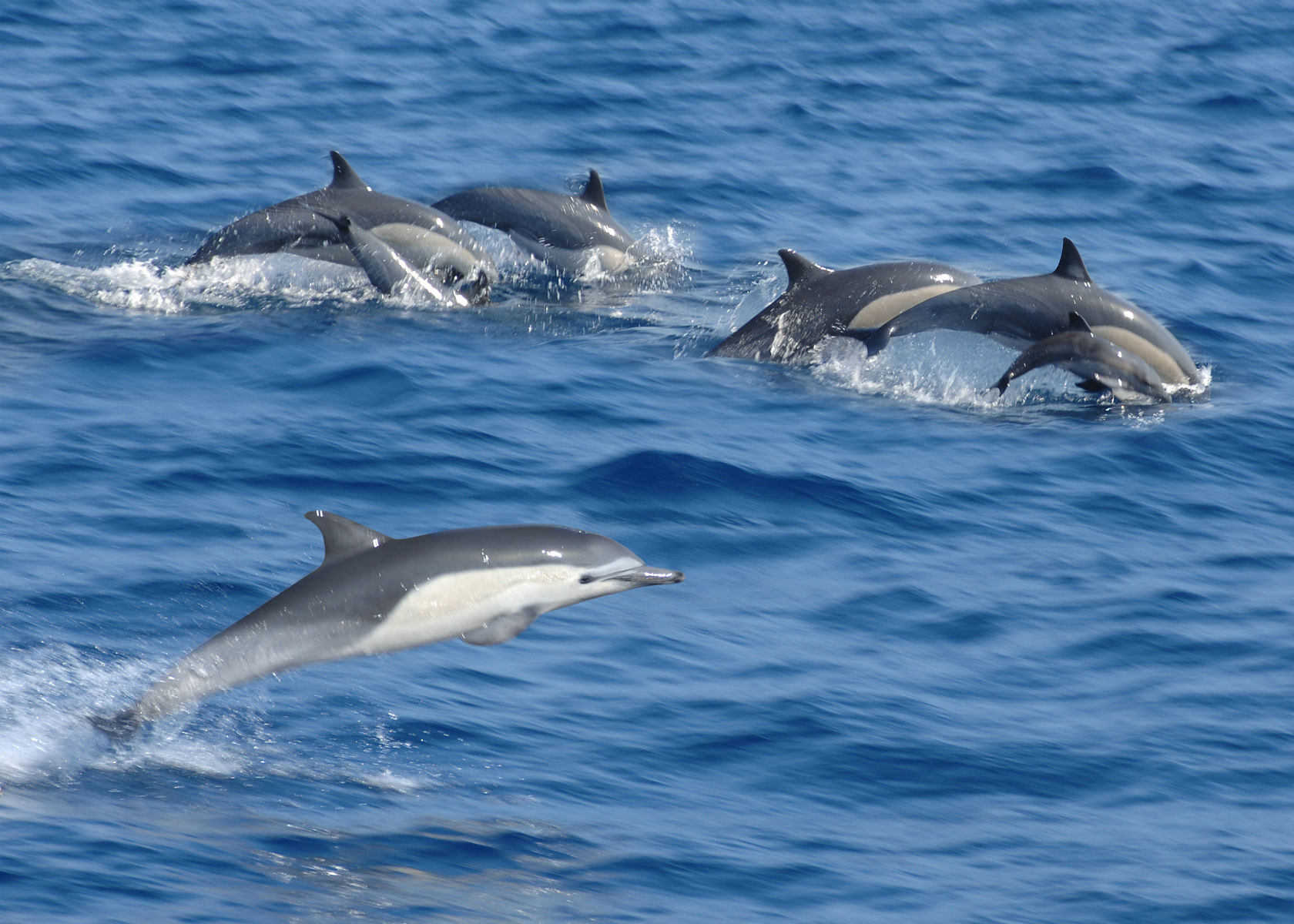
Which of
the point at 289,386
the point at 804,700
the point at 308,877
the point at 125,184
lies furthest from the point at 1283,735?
the point at 125,184

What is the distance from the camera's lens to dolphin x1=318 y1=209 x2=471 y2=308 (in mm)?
15531

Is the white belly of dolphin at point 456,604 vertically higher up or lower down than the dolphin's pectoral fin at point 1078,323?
lower down

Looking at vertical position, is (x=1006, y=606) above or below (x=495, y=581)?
below

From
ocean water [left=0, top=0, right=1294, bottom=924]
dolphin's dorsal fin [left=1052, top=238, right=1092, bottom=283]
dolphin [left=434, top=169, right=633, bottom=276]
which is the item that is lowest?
ocean water [left=0, top=0, right=1294, bottom=924]

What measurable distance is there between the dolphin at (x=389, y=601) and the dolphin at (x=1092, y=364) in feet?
22.1

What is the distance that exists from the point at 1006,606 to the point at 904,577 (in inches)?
25.7

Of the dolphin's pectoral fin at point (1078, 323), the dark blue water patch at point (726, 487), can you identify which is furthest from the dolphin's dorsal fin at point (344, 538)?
the dolphin's pectoral fin at point (1078, 323)

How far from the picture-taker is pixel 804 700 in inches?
359

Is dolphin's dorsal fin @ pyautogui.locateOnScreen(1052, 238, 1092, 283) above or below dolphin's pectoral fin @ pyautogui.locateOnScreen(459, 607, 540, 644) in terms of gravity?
above

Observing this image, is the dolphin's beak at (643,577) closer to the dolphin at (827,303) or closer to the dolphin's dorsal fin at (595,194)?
the dolphin at (827,303)

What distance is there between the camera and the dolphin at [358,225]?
16.0 meters

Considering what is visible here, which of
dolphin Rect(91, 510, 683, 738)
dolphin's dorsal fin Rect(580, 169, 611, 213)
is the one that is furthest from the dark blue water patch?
dolphin's dorsal fin Rect(580, 169, 611, 213)

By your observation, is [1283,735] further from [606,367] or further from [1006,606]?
[606,367]

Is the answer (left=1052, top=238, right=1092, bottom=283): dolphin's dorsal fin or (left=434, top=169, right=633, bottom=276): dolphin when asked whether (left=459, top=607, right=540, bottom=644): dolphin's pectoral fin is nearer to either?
(left=1052, top=238, right=1092, bottom=283): dolphin's dorsal fin
